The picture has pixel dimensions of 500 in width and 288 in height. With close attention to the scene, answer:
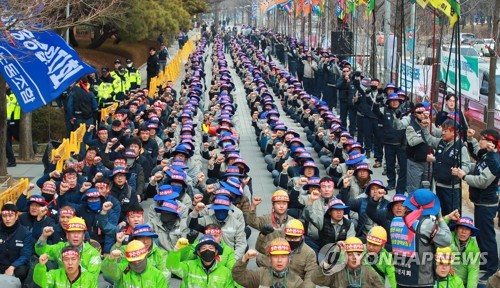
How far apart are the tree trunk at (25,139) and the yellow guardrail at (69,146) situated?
120 centimetres

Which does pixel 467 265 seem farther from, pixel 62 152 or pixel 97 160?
pixel 62 152

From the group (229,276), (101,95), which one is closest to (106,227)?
(229,276)

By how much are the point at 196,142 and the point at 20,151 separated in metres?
4.51

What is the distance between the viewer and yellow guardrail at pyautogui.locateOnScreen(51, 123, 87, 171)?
16606mm

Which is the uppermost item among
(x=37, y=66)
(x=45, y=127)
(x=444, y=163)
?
(x=37, y=66)

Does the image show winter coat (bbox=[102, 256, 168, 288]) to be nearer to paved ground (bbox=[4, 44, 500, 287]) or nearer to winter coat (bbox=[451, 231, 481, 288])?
paved ground (bbox=[4, 44, 500, 287])

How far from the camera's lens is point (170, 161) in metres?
15.5

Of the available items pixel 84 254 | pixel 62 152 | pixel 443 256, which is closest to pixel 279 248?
pixel 443 256

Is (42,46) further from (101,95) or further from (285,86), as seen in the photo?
(285,86)

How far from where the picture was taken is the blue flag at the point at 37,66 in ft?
46.9

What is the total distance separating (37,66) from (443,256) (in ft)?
26.4

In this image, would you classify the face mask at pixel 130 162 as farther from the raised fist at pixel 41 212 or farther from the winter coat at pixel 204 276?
the winter coat at pixel 204 276

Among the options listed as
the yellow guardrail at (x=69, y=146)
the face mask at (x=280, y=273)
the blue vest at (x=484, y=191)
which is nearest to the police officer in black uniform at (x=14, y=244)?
the face mask at (x=280, y=273)

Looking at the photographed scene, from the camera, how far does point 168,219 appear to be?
11781 millimetres
